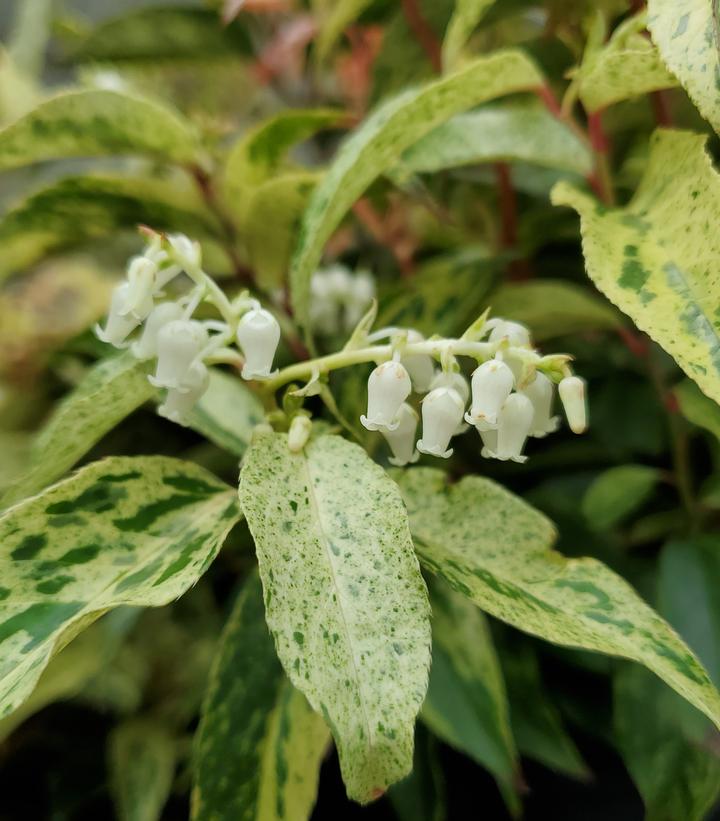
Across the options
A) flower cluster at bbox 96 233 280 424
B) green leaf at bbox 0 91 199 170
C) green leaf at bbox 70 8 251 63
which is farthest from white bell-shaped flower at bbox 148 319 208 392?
green leaf at bbox 70 8 251 63

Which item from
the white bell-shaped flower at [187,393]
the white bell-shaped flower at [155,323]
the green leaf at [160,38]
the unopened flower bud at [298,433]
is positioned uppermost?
the green leaf at [160,38]

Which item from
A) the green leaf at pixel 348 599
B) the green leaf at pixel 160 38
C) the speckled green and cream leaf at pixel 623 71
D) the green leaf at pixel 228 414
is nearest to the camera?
the green leaf at pixel 348 599

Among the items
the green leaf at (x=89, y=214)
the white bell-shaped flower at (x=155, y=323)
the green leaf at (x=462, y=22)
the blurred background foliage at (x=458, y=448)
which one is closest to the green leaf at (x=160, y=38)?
the blurred background foliage at (x=458, y=448)

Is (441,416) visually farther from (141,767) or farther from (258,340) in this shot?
(141,767)

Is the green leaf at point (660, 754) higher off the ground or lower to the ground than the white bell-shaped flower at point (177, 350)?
lower

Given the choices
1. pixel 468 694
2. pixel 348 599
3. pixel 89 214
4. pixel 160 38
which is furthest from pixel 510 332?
pixel 160 38

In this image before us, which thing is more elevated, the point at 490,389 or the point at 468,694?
the point at 490,389

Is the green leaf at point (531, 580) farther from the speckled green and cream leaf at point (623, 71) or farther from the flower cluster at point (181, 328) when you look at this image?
the speckled green and cream leaf at point (623, 71)
